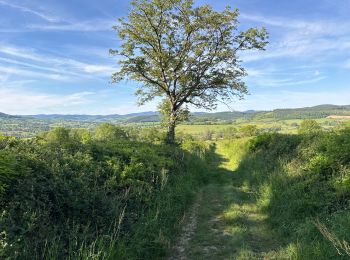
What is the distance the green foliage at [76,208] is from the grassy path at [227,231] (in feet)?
1.98

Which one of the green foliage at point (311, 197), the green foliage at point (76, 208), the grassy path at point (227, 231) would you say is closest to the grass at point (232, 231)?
the grassy path at point (227, 231)

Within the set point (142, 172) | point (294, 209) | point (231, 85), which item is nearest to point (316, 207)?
point (294, 209)

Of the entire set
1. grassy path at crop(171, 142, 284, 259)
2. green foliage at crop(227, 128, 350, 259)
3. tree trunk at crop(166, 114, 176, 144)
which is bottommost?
grassy path at crop(171, 142, 284, 259)

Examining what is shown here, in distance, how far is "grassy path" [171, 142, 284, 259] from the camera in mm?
7508

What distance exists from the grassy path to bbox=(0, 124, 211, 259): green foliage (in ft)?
1.98

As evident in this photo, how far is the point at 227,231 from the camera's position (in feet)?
29.9

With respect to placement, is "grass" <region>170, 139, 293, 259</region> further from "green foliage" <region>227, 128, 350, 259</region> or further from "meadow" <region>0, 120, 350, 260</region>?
"green foliage" <region>227, 128, 350, 259</region>

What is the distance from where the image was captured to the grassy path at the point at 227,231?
7508 millimetres

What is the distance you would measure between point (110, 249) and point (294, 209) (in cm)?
583

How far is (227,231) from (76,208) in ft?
15.1

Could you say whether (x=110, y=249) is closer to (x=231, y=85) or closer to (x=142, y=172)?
(x=142, y=172)

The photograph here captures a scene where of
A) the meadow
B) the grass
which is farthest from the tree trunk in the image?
the meadow

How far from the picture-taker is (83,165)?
9.13 metres

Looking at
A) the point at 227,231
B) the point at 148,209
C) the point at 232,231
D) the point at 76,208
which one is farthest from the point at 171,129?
the point at 76,208
